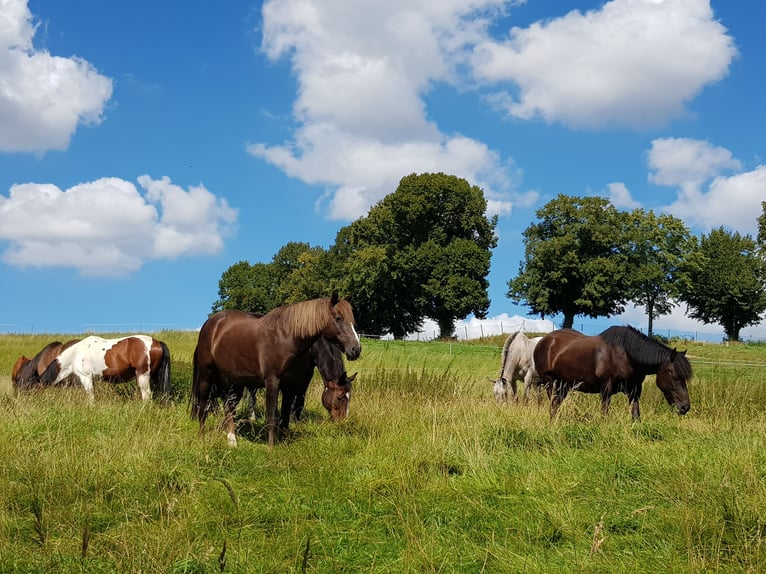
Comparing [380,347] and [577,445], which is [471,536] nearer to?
[577,445]

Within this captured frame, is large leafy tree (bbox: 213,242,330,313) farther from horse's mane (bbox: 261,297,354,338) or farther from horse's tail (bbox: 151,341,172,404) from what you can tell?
horse's mane (bbox: 261,297,354,338)

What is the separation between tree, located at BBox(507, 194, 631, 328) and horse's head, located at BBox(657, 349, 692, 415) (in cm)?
4182

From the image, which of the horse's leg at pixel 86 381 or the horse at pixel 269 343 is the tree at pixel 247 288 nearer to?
the horse's leg at pixel 86 381

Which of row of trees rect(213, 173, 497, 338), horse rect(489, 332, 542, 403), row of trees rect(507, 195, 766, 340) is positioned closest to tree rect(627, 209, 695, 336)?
row of trees rect(507, 195, 766, 340)

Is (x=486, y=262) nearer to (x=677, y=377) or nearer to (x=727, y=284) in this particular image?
(x=727, y=284)

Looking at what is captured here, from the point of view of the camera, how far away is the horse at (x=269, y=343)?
860 cm

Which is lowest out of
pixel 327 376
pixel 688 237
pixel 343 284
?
pixel 327 376

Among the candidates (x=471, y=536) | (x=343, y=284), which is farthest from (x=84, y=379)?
(x=343, y=284)

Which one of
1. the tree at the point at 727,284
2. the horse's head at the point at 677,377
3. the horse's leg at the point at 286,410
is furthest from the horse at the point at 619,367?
the tree at the point at 727,284

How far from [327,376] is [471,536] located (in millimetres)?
5190

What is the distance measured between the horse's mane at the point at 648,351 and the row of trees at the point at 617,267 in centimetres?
4173

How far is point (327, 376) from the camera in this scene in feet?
33.9

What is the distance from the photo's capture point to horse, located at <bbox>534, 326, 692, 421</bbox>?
11508 mm

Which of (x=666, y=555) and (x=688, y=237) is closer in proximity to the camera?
(x=666, y=555)
